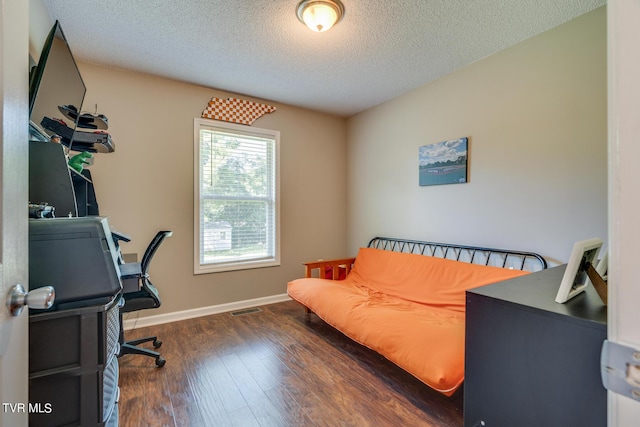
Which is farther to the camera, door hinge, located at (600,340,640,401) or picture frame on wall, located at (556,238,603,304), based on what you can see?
picture frame on wall, located at (556,238,603,304)

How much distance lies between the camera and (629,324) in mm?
414

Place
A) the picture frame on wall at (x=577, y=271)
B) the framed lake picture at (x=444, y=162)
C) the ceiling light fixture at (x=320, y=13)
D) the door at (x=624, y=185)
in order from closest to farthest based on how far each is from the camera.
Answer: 1. the door at (x=624, y=185)
2. the picture frame on wall at (x=577, y=271)
3. the ceiling light fixture at (x=320, y=13)
4. the framed lake picture at (x=444, y=162)

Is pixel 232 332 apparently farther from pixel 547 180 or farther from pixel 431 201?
pixel 547 180

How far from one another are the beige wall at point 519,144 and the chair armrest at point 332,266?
731mm

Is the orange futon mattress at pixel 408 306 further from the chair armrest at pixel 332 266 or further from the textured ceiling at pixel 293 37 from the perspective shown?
the textured ceiling at pixel 293 37

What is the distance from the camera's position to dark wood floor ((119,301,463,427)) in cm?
157

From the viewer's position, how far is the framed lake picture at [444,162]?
2.62m

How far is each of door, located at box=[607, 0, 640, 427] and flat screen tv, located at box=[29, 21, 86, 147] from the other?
1.82m

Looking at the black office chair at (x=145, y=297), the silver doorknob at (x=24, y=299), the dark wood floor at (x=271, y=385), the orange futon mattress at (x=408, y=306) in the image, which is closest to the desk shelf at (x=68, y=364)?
the silver doorknob at (x=24, y=299)

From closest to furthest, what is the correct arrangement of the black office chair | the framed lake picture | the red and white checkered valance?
the black office chair → the framed lake picture → the red and white checkered valance

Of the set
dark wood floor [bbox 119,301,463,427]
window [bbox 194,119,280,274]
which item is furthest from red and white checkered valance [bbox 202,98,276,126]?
dark wood floor [bbox 119,301,463,427]

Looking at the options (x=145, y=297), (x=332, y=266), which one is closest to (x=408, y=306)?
(x=332, y=266)

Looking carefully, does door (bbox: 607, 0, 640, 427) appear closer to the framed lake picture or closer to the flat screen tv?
the flat screen tv

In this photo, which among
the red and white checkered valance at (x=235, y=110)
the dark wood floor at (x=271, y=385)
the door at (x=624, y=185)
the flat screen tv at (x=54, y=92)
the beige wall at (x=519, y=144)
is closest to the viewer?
the door at (x=624, y=185)
